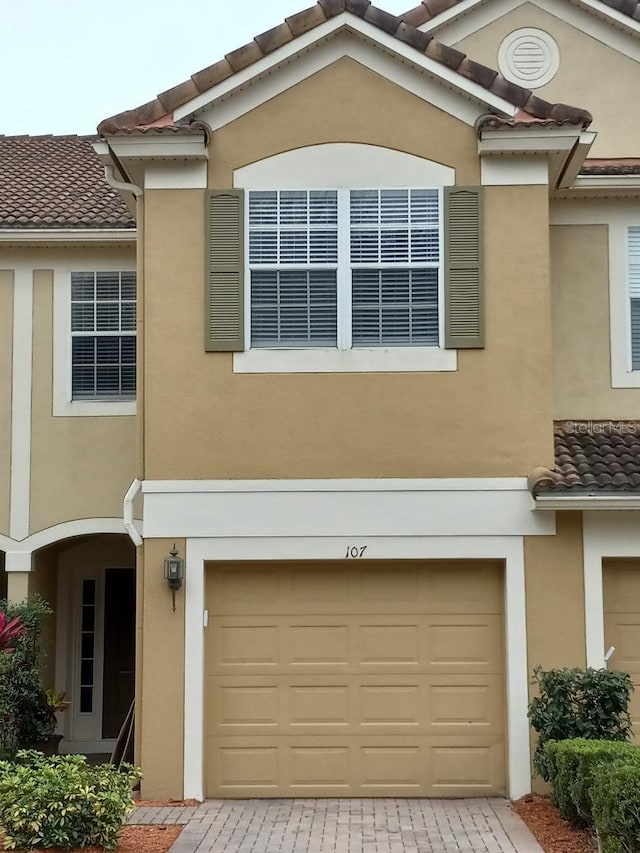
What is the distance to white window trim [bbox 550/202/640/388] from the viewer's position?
12.2 m

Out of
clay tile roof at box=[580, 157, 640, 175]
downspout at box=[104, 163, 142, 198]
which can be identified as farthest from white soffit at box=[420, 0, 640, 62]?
downspout at box=[104, 163, 142, 198]

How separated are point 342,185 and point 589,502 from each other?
13.2ft

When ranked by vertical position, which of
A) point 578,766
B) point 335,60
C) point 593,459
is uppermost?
point 335,60

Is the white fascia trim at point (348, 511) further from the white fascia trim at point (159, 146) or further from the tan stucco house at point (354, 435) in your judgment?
the white fascia trim at point (159, 146)

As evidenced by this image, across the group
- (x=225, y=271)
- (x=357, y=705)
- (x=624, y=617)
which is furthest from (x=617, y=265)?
(x=357, y=705)

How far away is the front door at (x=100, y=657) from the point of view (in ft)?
50.1

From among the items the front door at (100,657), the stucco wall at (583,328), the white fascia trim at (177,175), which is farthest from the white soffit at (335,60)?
the front door at (100,657)

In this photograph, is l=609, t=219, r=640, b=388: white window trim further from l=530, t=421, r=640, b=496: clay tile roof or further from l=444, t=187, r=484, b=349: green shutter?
l=444, t=187, r=484, b=349: green shutter

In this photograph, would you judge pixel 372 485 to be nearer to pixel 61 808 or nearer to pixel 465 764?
pixel 465 764

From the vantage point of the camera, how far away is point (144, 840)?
9.05 metres

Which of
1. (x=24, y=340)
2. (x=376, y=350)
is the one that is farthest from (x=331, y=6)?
(x=24, y=340)

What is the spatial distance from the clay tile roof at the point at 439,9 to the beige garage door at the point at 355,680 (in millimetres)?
6891

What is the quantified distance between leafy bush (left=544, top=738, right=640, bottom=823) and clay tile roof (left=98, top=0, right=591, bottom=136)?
6.01m

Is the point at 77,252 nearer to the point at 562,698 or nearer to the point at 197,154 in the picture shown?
the point at 197,154
